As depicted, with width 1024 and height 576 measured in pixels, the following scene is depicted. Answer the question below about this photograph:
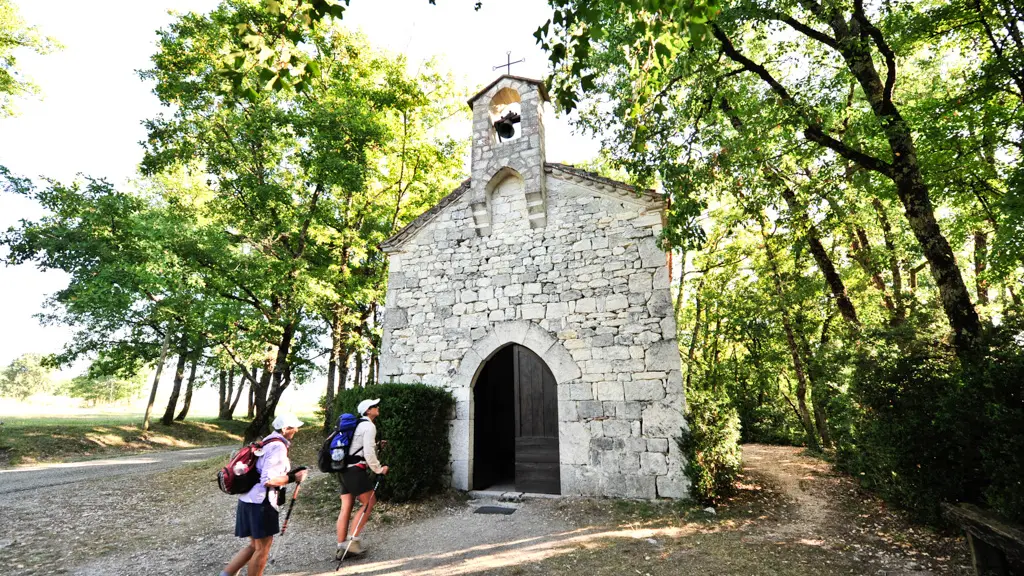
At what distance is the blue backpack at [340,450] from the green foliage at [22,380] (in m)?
64.9

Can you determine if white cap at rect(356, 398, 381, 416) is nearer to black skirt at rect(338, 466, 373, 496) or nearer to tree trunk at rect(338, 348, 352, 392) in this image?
black skirt at rect(338, 466, 373, 496)

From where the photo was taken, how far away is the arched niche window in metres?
8.28

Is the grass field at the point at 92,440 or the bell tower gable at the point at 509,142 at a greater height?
the bell tower gable at the point at 509,142

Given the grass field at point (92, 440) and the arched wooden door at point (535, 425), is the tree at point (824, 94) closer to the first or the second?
the arched wooden door at point (535, 425)

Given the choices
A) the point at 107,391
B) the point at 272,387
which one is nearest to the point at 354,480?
the point at 272,387

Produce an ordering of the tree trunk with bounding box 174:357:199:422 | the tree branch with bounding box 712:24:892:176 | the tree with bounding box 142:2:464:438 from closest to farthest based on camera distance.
→ the tree branch with bounding box 712:24:892:176 < the tree with bounding box 142:2:464:438 < the tree trunk with bounding box 174:357:199:422

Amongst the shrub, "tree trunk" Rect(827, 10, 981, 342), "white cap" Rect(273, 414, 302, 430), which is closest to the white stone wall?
the shrub

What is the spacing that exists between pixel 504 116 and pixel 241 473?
729 cm

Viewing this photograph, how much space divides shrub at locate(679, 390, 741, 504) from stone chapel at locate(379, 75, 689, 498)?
0.67ft

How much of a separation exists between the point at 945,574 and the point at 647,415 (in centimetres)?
323

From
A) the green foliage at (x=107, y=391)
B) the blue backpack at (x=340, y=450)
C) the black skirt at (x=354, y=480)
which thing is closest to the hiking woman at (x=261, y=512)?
the blue backpack at (x=340, y=450)

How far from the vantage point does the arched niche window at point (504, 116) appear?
326 inches

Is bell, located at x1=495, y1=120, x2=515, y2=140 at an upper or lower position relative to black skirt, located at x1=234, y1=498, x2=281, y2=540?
upper

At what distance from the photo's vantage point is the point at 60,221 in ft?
47.3
